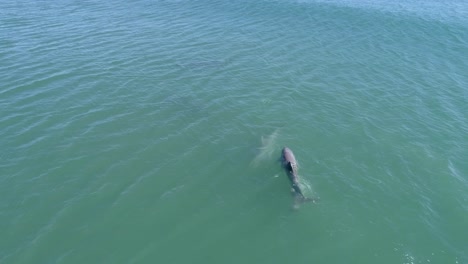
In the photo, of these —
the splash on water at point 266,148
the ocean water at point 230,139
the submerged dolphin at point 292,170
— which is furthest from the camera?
the splash on water at point 266,148

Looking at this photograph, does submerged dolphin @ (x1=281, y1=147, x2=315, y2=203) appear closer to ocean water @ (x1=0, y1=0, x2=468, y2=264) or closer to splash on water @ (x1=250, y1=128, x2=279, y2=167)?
ocean water @ (x1=0, y1=0, x2=468, y2=264)

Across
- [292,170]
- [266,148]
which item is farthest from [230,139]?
[292,170]

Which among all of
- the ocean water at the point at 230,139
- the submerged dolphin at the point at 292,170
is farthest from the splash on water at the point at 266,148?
the submerged dolphin at the point at 292,170

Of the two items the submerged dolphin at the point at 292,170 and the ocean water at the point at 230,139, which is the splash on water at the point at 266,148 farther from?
the submerged dolphin at the point at 292,170

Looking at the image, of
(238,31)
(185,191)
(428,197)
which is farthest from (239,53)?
(428,197)

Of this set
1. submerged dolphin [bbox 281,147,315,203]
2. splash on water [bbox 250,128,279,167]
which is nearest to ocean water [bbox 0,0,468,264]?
splash on water [bbox 250,128,279,167]

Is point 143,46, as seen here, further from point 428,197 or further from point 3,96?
point 428,197

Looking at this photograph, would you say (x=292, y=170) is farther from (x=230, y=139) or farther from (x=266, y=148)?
(x=230, y=139)
